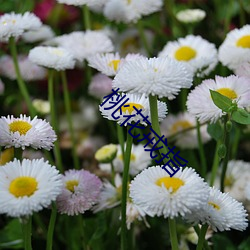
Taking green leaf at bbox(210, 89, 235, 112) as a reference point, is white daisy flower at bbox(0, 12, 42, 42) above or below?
above

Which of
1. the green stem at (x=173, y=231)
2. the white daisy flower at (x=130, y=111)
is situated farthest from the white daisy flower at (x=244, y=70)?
the green stem at (x=173, y=231)

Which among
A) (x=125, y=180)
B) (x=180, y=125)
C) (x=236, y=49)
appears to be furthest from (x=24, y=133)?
(x=180, y=125)

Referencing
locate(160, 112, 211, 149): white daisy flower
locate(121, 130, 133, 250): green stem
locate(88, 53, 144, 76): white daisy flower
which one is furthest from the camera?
locate(160, 112, 211, 149): white daisy flower

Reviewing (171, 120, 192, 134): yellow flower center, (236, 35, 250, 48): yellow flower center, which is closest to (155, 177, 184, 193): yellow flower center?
(236, 35, 250, 48): yellow flower center

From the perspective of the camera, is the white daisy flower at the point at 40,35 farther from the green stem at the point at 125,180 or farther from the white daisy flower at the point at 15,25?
the green stem at the point at 125,180

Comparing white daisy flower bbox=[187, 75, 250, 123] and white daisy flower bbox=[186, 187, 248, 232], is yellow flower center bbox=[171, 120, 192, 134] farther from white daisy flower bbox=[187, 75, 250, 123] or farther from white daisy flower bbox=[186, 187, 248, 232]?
white daisy flower bbox=[186, 187, 248, 232]

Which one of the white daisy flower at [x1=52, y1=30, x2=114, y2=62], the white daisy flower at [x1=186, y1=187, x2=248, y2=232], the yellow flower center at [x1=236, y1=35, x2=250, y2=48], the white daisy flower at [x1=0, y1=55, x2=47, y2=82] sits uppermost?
the white daisy flower at [x1=0, y1=55, x2=47, y2=82]

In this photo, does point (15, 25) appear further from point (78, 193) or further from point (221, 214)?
point (221, 214)

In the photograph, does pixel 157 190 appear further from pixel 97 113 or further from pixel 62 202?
pixel 97 113
